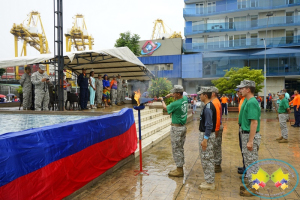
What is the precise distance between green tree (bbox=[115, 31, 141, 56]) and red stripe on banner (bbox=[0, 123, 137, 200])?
3202cm

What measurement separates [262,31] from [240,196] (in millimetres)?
34191

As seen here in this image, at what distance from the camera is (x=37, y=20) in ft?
160

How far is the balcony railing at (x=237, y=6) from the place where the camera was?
31.2 meters

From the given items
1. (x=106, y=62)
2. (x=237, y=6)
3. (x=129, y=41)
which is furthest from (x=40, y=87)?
(x=237, y=6)

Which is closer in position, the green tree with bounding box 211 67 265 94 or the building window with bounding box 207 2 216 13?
the green tree with bounding box 211 67 265 94

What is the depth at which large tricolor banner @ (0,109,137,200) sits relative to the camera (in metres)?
2.59

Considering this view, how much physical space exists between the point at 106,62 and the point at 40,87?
17.4ft

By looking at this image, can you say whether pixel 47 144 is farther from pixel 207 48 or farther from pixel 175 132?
pixel 207 48

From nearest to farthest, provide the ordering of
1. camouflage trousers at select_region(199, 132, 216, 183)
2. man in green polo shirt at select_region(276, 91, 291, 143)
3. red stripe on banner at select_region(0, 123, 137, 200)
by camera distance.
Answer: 1. red stripe on banner at select_region(0, 123, 137, 200)
2. camouflage trousers at select_region(199, 132, 216, 183)
3. man in green polo shirt at select_region(276, 91, 291, 143)

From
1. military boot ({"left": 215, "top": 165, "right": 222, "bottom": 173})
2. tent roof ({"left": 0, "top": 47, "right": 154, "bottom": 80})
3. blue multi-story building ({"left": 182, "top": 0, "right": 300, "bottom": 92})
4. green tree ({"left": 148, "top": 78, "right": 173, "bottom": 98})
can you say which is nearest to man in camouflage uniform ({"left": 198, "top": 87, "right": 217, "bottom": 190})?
military boot ({"left": 215, "top": 165, "right": 222, "bottom": 173})

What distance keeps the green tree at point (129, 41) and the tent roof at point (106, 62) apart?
19.1 metres

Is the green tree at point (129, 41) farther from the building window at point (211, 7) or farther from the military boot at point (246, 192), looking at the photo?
the military boot at point (246, 192)

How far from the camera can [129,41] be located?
36250 mm

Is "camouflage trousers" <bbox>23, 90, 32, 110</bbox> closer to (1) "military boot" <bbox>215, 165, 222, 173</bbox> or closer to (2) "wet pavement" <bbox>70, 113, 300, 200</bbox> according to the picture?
(2) "wet pavement" <bbox>70, 113, 300, 200</bbox>
